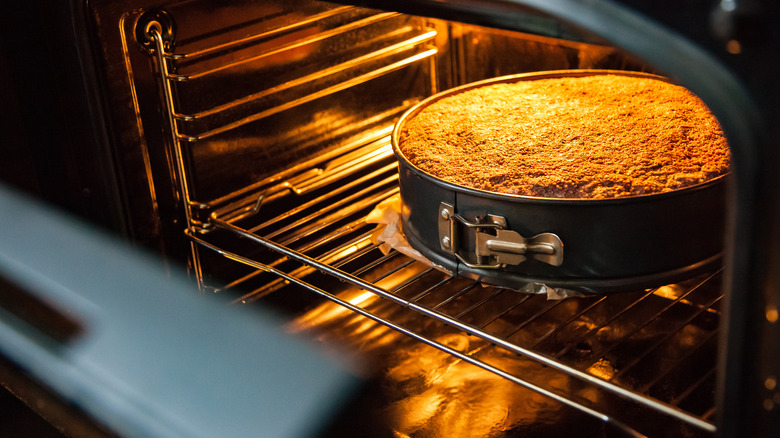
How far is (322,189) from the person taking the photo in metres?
1.57

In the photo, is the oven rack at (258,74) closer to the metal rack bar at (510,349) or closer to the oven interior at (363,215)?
the oven interior at (363,215)

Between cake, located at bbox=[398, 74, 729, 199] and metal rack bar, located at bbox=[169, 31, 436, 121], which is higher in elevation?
metal rack bar, located at bbox=[169, 31, 436, 121]

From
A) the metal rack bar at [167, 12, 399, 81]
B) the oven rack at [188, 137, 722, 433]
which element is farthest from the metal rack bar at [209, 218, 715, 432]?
the metal rack bar at [167, 12, 399, 81]

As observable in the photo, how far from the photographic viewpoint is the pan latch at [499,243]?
99cm

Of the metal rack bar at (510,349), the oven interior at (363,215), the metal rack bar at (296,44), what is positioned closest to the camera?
the metal rack bar at (510,349)

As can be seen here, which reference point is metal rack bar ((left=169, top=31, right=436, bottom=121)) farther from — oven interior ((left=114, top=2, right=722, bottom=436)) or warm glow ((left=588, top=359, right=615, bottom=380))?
warm glow ((left=588, top=359, right=615, bottom=380))

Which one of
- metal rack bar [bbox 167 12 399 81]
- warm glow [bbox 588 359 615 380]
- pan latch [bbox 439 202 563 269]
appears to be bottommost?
warm glow [bbox 588 359 615 380]

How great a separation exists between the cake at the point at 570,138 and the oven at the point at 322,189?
0.10 meters

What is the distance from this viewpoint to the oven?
1091mm

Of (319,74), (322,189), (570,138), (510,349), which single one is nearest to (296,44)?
(319,74)

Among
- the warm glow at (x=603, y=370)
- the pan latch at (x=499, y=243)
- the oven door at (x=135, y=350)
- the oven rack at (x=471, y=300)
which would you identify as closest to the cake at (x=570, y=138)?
the pan latch at (x=499, y=243)

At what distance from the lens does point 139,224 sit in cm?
128

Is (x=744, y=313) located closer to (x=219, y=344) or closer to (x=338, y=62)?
(x=219, y=344)

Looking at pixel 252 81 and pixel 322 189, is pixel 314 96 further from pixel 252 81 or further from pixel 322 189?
pixel 322 189
